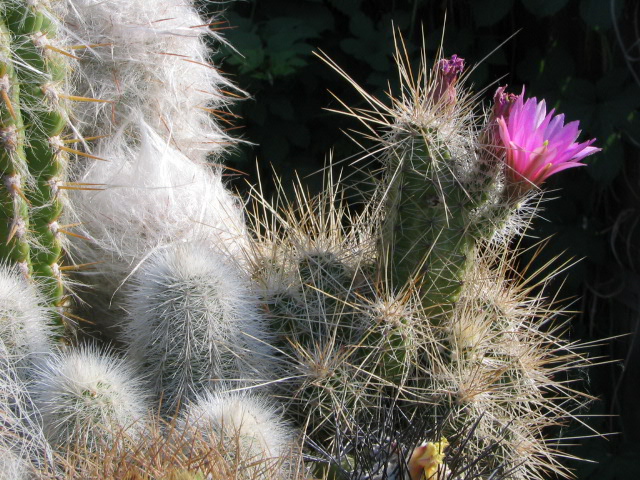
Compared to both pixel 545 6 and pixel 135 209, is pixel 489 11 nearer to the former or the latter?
pixel 545 6

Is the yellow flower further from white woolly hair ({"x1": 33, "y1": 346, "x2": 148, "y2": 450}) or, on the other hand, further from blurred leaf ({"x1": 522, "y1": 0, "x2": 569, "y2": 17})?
blurred leaf ({"x1": 522, "y1": 0, "x2": 569, "y2": 17})

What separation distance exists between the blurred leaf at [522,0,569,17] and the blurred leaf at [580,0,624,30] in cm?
6

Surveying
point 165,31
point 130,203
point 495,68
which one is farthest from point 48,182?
point 495,68

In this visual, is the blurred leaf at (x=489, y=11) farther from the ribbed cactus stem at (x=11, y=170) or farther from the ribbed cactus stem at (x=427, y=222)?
the ribbed cactus stem at (x=11, y=170)

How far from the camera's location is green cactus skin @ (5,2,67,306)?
0.82m

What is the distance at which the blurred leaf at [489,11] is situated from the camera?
5.54ft

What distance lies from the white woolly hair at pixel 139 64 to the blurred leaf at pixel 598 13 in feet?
3.08

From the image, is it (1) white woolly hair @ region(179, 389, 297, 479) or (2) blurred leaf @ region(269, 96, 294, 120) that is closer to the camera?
(1) white woolly hair @ region(179, 389, 297, 479)

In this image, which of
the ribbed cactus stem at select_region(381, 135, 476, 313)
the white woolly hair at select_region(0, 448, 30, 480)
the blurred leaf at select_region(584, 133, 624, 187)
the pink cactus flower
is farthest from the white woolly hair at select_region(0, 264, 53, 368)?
the blurred leaf at select_region(584, 133, 624, 187)

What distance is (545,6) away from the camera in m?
1.59

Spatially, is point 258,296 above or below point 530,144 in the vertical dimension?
below

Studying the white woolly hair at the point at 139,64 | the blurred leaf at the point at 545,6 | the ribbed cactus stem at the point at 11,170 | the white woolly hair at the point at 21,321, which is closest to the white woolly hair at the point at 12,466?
the white woolly hair at the point at 21,321

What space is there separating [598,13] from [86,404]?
1379 millimetres

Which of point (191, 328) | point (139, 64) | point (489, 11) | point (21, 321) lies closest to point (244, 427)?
point (191, 328)
